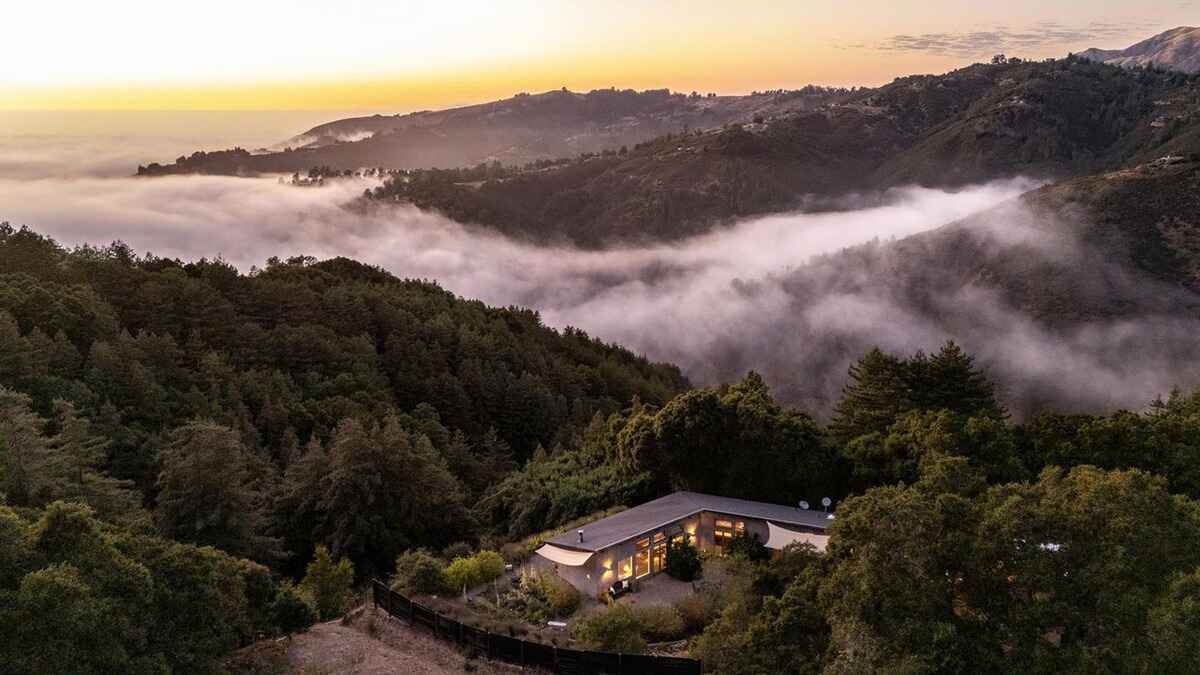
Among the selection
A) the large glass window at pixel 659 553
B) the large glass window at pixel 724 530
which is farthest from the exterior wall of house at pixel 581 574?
the large glass window at pixel 724 530

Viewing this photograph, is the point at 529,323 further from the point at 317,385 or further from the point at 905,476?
the point at 905,476

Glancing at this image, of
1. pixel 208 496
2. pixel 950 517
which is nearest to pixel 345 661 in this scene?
pixel 208 496

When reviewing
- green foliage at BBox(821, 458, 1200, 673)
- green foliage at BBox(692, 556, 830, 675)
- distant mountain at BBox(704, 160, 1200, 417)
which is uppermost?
green foliage at BBox(821, 458, 1200, 673)

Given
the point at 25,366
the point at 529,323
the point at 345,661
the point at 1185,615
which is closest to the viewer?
the point at 1185,615

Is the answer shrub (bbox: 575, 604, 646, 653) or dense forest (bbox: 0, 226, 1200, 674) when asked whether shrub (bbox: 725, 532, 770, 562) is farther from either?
shrub (bbox: 575, 604, 646, 653)

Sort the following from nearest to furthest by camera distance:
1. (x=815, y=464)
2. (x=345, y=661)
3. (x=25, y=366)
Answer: (x=345, y=661) < (x=815, y=464) < (x=25, y=366)

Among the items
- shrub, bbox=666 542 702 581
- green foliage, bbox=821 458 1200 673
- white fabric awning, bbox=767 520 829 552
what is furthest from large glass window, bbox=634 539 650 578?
green foliage, bbox=821 458 1200 673

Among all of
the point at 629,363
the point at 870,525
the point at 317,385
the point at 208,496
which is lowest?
the point at 629,363
